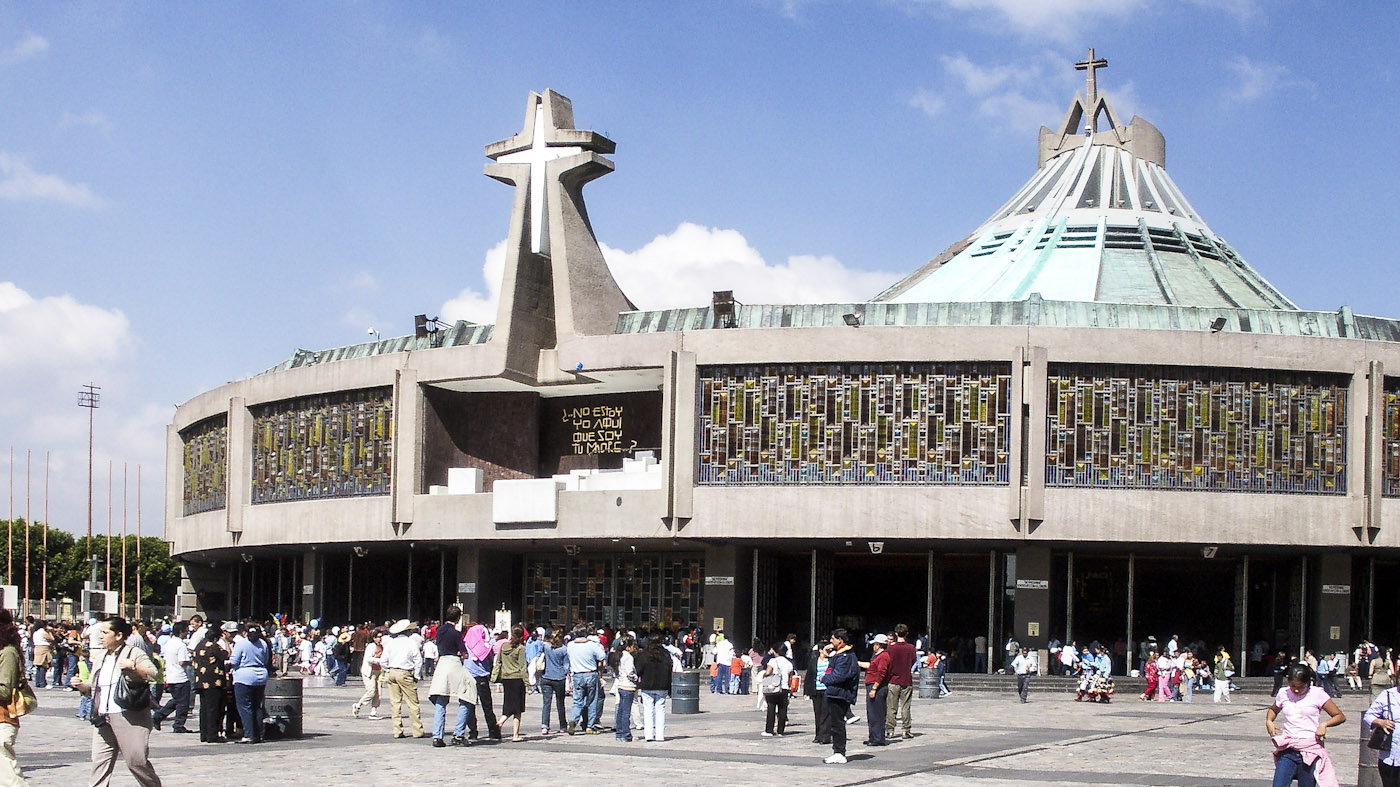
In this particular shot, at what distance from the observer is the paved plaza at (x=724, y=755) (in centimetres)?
1705

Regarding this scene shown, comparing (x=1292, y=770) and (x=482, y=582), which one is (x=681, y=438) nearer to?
Answer: (x=482, y=582)

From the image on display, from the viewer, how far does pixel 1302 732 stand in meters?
13.5

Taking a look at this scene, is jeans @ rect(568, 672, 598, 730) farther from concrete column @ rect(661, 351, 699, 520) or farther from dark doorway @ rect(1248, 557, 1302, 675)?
dark doorway @ rect(1248, 557, 1302, 675)

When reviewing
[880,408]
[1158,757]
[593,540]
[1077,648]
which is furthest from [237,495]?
[1158,757]

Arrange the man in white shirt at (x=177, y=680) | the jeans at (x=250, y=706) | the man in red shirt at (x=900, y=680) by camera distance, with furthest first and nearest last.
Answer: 1. the man in red shirt at (x=900, y=680)
2. the man in white shirt at (x=177, y=680)
3. the jeans at (x=250, y=706)

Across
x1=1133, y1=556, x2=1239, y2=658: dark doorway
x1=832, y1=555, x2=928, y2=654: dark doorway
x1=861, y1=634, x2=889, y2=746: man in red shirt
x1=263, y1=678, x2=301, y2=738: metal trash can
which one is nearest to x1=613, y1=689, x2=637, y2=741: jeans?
x1=861, y1=634, x2=889, y2=746: man in red shirt

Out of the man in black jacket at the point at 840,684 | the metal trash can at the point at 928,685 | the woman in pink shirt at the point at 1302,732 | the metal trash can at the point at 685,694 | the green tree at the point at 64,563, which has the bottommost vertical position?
the green tree at the point at 64,563

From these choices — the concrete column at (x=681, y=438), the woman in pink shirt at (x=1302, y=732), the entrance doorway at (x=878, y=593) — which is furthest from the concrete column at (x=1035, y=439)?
the woman in pink shirt at (x=1302, y=732)

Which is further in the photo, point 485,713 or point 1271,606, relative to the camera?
point 1271,606

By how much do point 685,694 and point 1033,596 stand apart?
15.2 metres

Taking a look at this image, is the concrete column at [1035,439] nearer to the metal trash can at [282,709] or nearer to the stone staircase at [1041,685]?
the stone staircase at [1041,685]

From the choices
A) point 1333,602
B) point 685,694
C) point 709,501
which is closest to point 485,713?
point 685,694

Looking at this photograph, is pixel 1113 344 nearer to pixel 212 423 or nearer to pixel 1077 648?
pixel 1077 648

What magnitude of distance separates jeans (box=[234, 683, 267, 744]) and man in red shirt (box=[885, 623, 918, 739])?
764 cm
